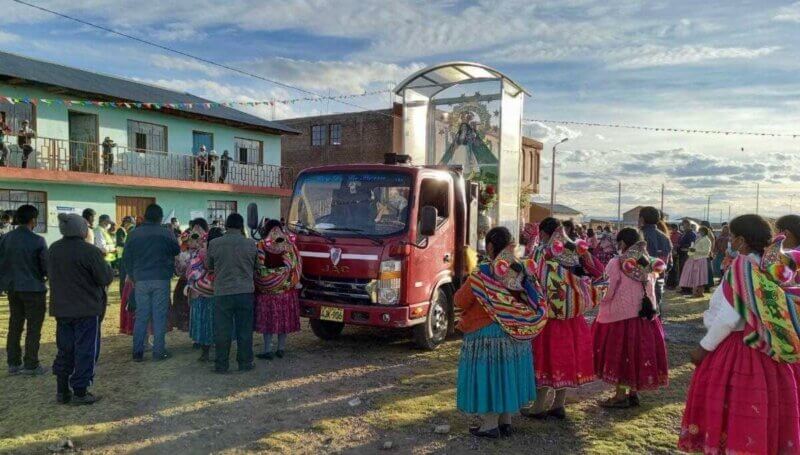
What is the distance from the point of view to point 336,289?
7.28 meters

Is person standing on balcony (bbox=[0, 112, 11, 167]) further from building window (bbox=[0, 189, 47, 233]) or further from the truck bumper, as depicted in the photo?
the truck bumper

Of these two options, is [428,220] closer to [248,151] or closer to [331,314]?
[331,314]

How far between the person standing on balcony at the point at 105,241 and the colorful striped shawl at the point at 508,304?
955 centimetres

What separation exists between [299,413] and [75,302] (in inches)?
92.6

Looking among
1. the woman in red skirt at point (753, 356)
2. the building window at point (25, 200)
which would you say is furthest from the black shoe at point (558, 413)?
the building window at point (25, 200)

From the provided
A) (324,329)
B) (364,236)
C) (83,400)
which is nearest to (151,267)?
(83,400)

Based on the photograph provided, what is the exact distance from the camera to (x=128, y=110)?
64.3ft

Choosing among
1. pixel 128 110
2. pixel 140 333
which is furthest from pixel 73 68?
pixel 140 333

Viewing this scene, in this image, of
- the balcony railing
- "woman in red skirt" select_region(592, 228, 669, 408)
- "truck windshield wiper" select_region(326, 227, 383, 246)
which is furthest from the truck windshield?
the balcony railing

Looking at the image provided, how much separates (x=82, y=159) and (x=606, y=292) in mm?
18032

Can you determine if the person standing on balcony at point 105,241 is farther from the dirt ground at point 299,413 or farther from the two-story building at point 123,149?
the two-story building at point 123,149

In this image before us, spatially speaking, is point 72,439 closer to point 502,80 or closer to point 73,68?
point 502,80

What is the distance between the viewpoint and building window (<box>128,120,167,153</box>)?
20.1 m

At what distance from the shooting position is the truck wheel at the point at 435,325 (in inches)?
298
